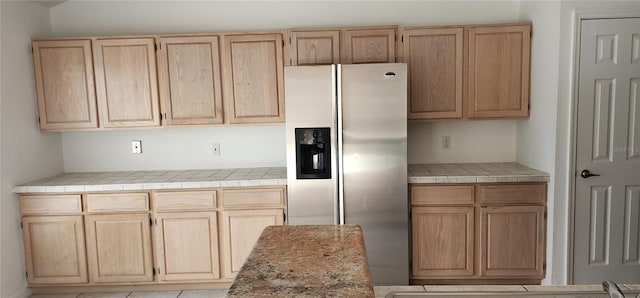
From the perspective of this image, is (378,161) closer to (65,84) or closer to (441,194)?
(441,194)

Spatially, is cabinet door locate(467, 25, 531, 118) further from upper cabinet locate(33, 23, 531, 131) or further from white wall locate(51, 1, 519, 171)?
white wall locate(51, 1, 519, 171)

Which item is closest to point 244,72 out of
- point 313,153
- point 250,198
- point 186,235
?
point 313,153

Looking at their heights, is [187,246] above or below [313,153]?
below

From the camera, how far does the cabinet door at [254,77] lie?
299 cm

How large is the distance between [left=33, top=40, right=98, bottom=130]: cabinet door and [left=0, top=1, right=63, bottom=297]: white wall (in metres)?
0.08

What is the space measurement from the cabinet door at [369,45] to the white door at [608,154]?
125 cm

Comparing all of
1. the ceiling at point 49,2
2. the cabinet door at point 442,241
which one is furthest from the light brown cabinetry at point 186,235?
the ceiling at point 49,2

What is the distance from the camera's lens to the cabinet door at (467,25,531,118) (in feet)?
9.61

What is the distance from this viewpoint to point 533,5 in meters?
2.91

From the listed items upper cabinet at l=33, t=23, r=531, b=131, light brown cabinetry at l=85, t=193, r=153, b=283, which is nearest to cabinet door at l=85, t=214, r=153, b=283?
light brown cabinetry at l=85, t=193, r=153, b=283

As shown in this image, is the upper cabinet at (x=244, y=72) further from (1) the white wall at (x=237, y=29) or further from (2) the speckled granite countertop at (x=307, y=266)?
(2) the speckled granite countertop at (x=307, y=266)

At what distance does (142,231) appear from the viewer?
2.88 metres

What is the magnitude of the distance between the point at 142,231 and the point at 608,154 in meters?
3.28

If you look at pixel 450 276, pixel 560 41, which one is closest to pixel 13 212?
pixel 450 276
